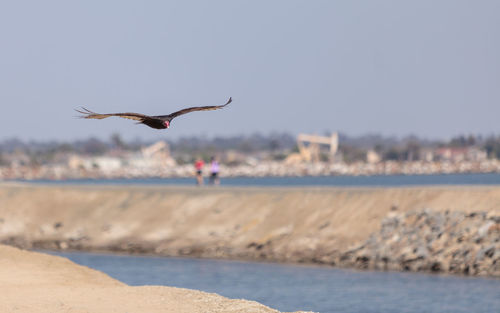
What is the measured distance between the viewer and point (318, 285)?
3294 centimetres

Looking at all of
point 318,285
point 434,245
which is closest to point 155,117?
point 318,285

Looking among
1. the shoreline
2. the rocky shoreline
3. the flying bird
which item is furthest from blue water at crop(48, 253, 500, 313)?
the flying bird

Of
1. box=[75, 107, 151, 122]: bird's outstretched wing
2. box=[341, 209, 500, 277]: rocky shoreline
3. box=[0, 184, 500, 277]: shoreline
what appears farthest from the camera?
box=[0, 184, 500, 277]: shoreline

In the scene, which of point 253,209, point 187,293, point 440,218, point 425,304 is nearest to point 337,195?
point 253,209

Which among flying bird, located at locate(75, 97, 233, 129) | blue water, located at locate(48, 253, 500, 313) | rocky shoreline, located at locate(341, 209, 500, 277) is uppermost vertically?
flying bird, located at locate(75, 97, 233, 129)

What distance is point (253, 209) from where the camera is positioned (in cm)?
4488

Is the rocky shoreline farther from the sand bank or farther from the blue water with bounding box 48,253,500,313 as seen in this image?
the sand bank

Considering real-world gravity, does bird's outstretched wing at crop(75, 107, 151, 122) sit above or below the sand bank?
above

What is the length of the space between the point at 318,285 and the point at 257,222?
35.0ft

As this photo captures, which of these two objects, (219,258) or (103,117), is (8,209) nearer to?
(219,258)

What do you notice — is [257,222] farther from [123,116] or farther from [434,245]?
[123,116]

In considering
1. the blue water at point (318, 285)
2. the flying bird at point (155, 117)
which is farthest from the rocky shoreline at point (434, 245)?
the flying bird at point (155, 117)

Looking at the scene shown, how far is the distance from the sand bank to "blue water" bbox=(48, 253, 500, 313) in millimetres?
6429

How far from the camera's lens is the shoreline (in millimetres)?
37438
